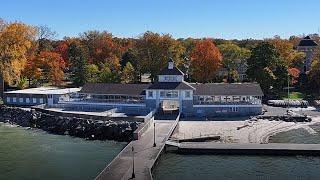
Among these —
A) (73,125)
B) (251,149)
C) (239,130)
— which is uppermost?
(73,125)

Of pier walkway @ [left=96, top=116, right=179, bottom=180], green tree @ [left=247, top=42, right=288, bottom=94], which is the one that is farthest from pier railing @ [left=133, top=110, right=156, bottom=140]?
green tree @ [left=247, top=42, right=288, bottom=94]

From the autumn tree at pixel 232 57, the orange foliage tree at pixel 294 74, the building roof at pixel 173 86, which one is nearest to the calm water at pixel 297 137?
the building roof at pixel 173 86

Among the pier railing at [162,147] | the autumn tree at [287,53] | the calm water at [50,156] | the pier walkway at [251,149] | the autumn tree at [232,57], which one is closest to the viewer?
the pier railing at [162,147]

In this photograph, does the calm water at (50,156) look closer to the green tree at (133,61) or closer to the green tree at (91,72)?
the green tree at (91,72)

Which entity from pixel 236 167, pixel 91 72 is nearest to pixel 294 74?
pixel 91 72

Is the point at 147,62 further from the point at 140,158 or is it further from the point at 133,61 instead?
the point at 140,158

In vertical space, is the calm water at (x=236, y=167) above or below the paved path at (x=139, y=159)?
below

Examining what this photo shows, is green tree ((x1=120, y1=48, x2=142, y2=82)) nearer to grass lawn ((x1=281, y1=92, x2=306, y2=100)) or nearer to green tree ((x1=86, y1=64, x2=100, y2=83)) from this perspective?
green tree ((x1=86, y1=64, x2=100, y2=83))
